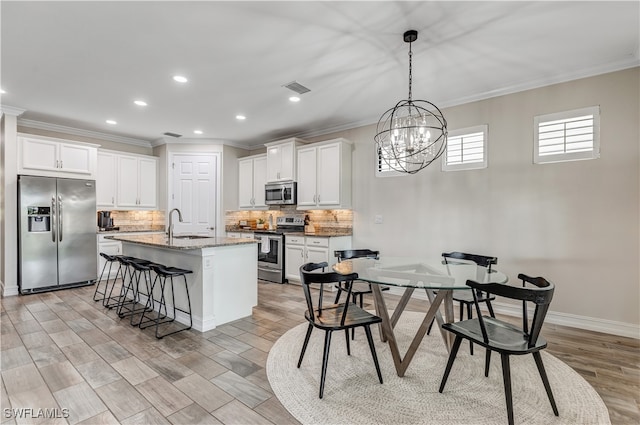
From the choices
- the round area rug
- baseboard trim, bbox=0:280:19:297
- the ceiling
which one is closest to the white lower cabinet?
the ceiling

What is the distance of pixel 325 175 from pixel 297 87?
1.81 meters

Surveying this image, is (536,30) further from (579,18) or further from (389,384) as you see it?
(389,384)

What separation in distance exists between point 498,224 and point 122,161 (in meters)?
6.50

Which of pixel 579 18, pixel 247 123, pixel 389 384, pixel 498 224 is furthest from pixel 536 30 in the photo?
pixel 247 123

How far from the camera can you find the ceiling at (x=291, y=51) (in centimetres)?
248

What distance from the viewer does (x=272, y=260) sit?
231 inches

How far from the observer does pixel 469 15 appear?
2.52 m

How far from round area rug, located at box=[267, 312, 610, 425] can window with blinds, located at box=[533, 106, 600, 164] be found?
7.17 feet

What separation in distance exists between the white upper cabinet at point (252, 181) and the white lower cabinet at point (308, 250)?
52.9 inches

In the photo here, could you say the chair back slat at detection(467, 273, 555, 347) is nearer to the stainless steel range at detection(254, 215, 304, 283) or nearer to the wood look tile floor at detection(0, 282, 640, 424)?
the wood look tile floor at detection(0, 282, 640, 424)

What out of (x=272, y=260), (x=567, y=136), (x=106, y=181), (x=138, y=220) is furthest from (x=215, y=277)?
(x=138, y=220)

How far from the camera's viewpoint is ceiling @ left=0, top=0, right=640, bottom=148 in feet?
8.13

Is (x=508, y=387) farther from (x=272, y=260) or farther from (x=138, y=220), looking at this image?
(x=138, y=220)

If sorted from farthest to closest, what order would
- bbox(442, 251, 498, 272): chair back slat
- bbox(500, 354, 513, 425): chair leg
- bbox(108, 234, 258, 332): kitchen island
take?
bbox(108, 234, 258, 332): kitchen island < bbox(442, 251, 498, 272): chair back slat < bbox(500, 354, 513, 425): chair leg
